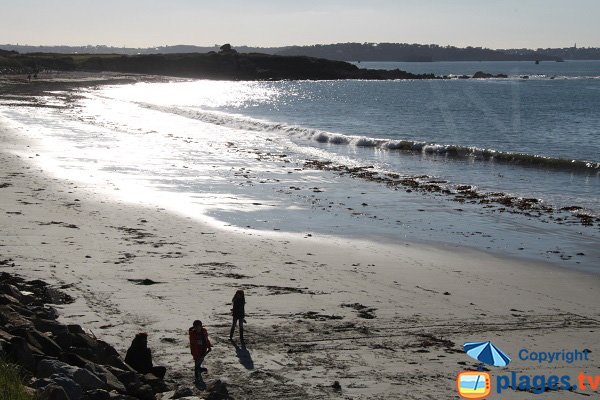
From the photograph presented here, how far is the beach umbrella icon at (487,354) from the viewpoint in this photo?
39.3 ft

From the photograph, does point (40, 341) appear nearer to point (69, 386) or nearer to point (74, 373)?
point (74, 373)

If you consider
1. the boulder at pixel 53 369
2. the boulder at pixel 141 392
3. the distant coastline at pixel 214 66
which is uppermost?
the distant coastline at pixel 214 66

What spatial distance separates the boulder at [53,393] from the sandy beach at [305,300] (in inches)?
102

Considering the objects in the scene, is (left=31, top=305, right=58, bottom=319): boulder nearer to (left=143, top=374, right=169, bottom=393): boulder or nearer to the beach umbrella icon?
(left=143, top=374, right=169, bottom=393): boulder

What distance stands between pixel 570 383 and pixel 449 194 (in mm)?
19748

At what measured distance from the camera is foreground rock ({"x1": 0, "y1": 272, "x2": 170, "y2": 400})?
362 inches

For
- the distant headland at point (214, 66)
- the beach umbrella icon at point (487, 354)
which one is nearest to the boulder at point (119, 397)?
the beach umbrella icon at point (487, 354)

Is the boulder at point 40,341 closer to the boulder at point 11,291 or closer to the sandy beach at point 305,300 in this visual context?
the sandy beach at point 305,300

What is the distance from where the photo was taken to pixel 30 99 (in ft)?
240

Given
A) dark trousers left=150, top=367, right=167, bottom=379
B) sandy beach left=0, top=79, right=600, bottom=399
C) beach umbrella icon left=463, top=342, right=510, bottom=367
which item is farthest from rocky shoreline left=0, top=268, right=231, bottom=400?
beach umbrella icon left=463, top=342, right=510, bottom=367

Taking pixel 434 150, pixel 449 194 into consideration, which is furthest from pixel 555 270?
pixel 434 150

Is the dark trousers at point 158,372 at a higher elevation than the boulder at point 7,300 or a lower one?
lower

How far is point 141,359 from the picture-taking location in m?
11.0

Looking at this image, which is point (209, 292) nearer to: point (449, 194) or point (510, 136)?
point (449, 194)
